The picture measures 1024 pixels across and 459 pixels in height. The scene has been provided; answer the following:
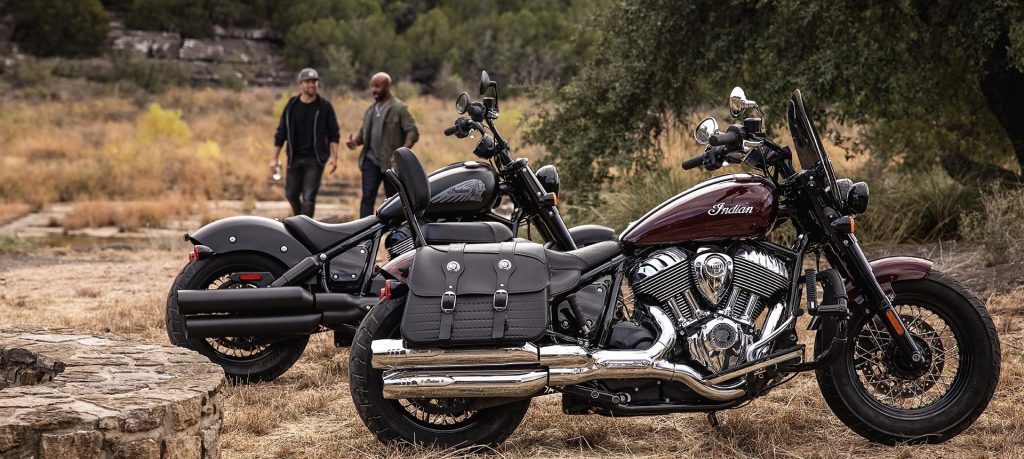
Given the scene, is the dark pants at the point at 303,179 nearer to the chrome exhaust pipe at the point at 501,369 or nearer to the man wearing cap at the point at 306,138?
the man wearing cap at the point at 306,138

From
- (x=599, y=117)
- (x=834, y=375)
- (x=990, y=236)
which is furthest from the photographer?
(x=599, y=117)

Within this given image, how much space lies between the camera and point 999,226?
916cm

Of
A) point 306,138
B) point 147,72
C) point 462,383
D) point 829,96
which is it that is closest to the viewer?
point 462,383

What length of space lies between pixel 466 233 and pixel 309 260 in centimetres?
91

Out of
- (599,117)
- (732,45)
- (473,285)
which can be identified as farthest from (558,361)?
(599,117)

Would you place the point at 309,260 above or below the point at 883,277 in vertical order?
below

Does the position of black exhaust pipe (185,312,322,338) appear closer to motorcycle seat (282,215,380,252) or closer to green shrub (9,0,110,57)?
motorcycle seat (282,215,380,252)

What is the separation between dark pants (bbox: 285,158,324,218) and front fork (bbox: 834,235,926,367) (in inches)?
266

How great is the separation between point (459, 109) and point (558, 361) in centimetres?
204

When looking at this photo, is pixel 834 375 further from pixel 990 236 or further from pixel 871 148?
pixel 871 148

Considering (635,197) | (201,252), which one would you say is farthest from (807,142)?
(635,197)

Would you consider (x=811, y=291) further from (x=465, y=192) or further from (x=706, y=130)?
(x=465, y=192)

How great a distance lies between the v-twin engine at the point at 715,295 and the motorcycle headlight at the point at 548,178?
1.57 m

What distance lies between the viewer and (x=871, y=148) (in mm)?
13555
